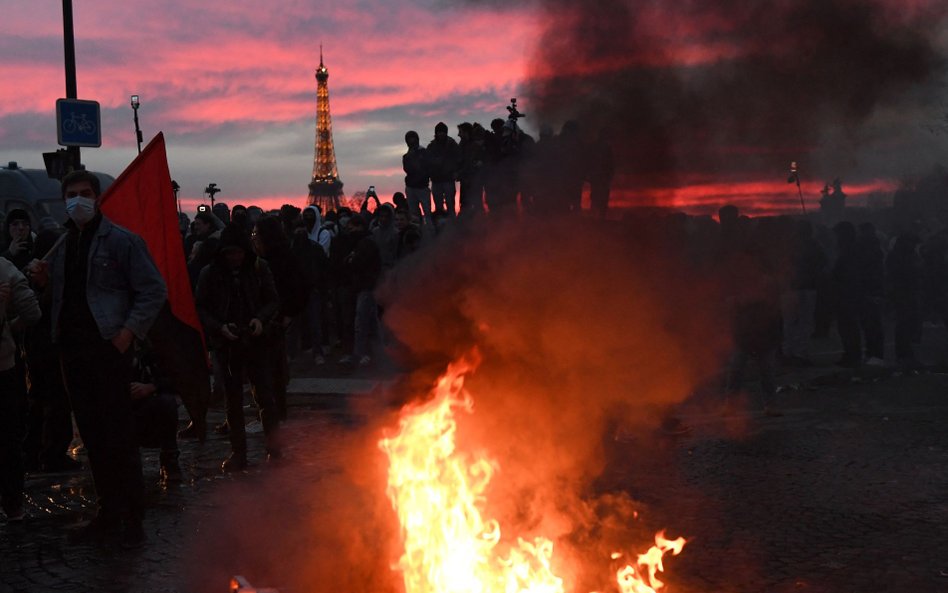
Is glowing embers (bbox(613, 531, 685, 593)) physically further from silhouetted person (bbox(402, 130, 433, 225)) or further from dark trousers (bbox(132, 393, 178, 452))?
silhouetted person (bbox(402, 130, 433, 225))

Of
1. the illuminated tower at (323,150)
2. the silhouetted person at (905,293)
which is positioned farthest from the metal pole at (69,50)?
the illuminated tower at (323,150)

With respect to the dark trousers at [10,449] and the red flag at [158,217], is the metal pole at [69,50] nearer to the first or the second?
the red flag at [158,217]

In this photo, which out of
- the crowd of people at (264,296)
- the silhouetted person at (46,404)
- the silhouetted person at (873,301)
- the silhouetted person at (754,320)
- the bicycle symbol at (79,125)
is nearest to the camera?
the crowd of people at (264,296)

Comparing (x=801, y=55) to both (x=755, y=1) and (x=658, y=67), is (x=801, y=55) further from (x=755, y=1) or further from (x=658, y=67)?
(x=658, y=67)

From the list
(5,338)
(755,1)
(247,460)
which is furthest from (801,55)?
(247,460)

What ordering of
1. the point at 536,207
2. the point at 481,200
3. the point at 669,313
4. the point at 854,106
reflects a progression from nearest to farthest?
1. the point at 854,106
2. the point at 536,207
3. the point at 481,200
4. the point at 669,313

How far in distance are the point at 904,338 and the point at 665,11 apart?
33.3 ft

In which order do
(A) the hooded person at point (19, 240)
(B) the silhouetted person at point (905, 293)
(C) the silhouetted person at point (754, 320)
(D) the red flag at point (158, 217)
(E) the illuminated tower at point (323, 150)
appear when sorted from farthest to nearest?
(E) the illuminated tower at point (323, 150) < (B) the silhouetted person at point (905, 293) < (A) the hooded person at point (19, 240) < (C) the silhouetted person at point (754, 320) < (D) the red flag at point (158, 217)

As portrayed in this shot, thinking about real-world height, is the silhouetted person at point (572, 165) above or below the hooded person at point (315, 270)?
above

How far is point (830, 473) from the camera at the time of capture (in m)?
7.42

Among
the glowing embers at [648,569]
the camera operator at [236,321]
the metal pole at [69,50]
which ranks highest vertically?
the metal pole at [69,50]

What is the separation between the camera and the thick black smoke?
14.4 ft

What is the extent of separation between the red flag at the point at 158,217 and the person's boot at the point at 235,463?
1.28 metres

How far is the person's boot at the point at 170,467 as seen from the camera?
756cm
